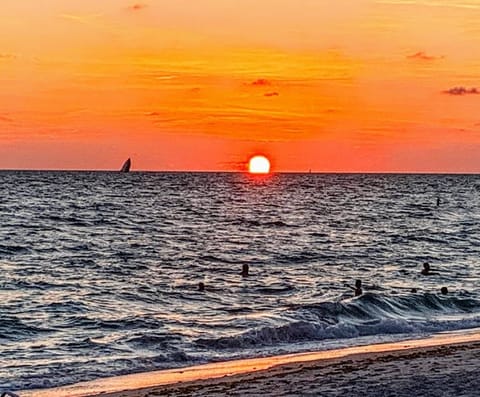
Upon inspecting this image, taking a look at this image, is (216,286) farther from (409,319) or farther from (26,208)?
(26,208)

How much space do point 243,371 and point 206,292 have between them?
14.5 meters

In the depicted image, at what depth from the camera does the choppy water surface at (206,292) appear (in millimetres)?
21453

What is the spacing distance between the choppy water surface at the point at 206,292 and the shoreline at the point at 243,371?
78cm

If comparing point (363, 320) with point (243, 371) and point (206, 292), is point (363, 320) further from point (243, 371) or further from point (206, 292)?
point (243, 371)

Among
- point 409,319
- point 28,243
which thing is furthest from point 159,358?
point 28,243

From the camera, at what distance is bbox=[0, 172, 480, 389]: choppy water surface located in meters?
21.5

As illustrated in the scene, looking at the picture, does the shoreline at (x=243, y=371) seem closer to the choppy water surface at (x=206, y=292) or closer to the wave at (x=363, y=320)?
the choppy water surface at (x=206, y=292)

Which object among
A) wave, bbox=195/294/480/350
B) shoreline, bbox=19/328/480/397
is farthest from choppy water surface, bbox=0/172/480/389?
shoreline, bbox=19/328/480/397

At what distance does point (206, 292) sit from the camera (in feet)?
106

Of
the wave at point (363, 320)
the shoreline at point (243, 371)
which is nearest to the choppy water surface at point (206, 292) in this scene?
the wave at point (363, 320)

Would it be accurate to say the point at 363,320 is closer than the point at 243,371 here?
No

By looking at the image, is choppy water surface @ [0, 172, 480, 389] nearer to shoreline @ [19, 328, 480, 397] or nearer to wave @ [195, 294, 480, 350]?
wave @ [195, 294, 480, 350]

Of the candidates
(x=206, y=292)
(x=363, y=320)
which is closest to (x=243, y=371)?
(x=363, y=320)

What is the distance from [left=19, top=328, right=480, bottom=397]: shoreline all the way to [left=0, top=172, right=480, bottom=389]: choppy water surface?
78 centimetres
